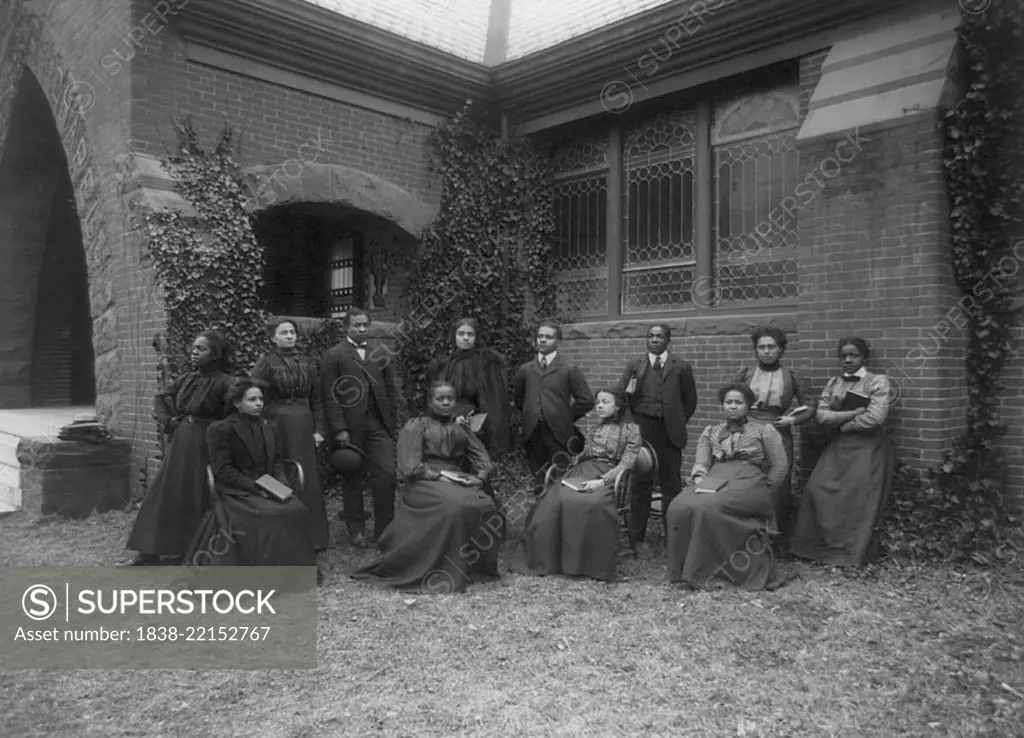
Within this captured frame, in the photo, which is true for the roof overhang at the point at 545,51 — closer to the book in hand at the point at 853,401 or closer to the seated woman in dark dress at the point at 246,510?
the book in hand at the point at 853,401

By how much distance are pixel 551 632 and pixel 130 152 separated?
5.43 metres

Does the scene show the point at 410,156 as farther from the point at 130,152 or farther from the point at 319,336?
the point at 130,152

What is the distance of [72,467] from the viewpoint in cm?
721

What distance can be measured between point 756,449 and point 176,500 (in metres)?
3.96

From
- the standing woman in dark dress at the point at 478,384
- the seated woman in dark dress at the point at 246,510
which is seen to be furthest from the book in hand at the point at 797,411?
the seated woman in dark dress at the point at 246,510

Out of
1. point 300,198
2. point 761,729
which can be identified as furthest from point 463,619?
point 300,198

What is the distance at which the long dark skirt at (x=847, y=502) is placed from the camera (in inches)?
220

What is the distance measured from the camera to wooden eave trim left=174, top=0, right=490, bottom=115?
7465 mm

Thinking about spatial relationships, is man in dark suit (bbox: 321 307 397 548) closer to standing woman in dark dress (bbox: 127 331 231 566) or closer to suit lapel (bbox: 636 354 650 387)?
standing woman in dark dress (bbox: 127 331 231 566)

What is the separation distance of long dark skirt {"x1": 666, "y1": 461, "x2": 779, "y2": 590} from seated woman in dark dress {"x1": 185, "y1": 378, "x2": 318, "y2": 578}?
7.74ft

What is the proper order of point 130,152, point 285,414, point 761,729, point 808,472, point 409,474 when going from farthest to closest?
point 130,152 < point 808,472 < point 285,414 < point 409,474 < point 761,729

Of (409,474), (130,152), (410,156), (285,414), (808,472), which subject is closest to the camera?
(409,474)

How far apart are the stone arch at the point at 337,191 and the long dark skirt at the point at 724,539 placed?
477 cm

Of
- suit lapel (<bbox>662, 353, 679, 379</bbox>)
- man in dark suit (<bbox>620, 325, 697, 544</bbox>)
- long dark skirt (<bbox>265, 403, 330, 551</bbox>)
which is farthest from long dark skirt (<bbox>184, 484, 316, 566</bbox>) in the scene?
suit lapel (<bbox>662, 353, 679, 379</bbox>)
